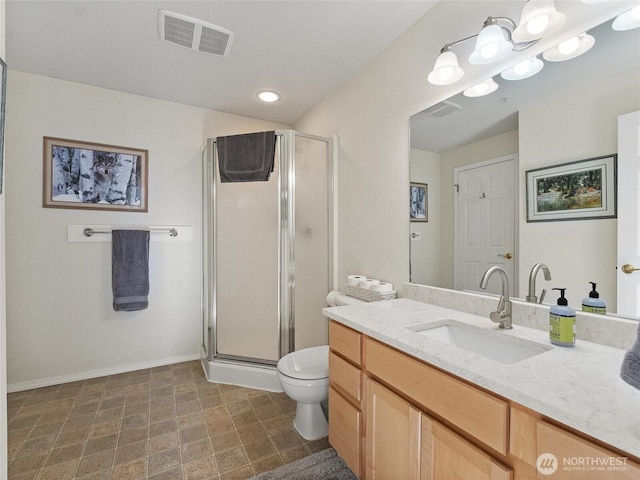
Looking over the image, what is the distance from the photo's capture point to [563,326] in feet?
3.32

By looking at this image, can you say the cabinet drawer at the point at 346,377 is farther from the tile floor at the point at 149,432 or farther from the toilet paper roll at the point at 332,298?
the toilet paper roll at the point at 332,298

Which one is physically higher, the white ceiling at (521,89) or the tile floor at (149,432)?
the white ceiling at (521,89)

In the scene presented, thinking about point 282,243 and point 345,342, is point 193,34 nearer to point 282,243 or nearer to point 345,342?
point 282,243

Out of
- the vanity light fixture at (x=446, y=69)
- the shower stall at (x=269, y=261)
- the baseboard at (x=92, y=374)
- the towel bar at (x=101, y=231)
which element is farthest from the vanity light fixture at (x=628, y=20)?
the baseboard at (x=92, y=374)

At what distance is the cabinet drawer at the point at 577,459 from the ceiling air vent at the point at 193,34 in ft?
7.70

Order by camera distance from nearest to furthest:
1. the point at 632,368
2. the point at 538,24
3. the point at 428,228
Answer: the point at 632,368 < the point at 538,24 < the point at 428,228

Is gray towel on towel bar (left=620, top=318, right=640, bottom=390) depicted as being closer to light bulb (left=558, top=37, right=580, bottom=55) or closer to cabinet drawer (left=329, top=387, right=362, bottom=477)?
cabinet drawer (left=329, top=387, right=362, bottom=477)

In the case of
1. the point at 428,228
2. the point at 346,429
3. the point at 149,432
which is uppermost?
the point at 428,228

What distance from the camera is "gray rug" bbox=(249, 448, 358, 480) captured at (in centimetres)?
145

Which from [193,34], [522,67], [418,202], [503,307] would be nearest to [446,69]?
[522,67]

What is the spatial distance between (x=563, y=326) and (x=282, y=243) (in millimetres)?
1796

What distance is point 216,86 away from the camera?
2.52 meters

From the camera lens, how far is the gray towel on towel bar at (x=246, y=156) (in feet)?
7.92

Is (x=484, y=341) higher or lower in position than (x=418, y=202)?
lower
